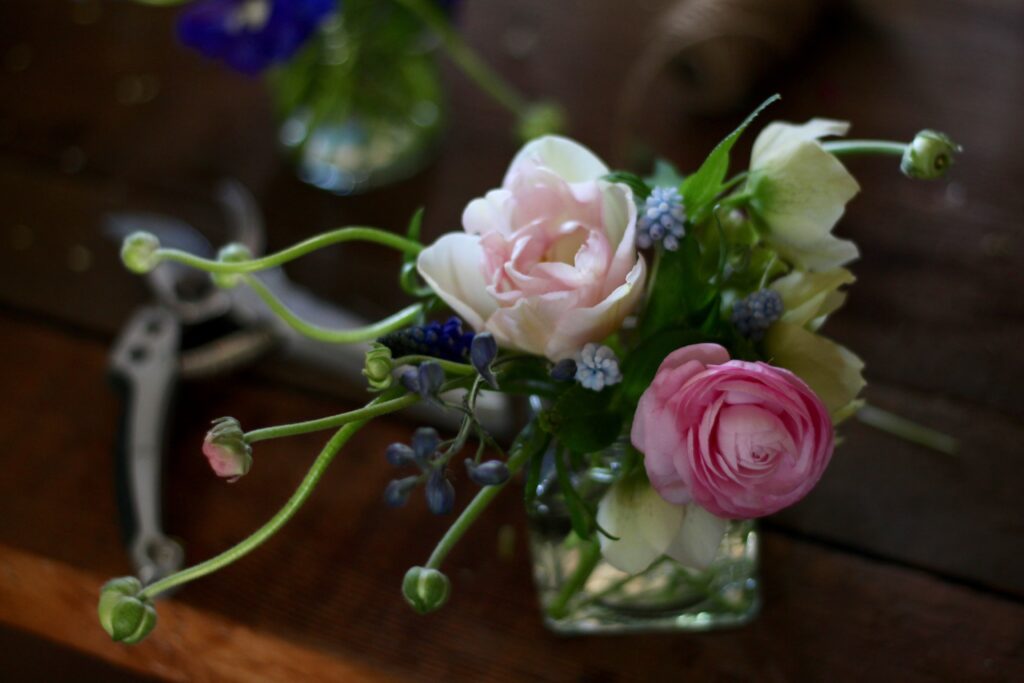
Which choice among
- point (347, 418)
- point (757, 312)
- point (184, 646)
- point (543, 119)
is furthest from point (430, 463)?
point (543, 119)

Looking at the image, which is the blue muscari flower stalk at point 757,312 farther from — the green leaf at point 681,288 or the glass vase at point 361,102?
the glass vase at point 361,102

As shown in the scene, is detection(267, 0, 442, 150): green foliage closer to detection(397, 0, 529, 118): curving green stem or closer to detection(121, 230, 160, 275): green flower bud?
detection(397, 0, 529, 118): curving green stem

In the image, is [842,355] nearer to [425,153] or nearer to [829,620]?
[829,620]

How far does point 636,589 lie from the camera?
21.8 inches

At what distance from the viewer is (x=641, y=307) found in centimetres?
46

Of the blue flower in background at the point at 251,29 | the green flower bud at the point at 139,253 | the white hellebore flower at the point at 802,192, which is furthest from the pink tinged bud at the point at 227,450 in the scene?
the blue flower in background at the point at 251,29

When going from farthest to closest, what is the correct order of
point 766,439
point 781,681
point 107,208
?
1. point 107,208
2. point 781,681
3. point 766,439

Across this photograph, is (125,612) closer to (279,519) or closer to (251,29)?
(279,519)

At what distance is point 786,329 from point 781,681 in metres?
0.20

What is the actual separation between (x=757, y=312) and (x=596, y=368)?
68 mm

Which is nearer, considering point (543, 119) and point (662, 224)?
point (662, 224)

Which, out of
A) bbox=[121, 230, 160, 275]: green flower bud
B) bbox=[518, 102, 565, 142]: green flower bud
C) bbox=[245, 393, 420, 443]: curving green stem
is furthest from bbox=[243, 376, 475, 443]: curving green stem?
bbox=[518, 102, 565, 142]: green flower bud

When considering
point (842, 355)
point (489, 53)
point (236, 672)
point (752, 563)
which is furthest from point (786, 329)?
point (489, 53)

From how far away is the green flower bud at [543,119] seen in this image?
2.45 feet
